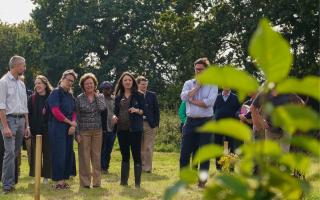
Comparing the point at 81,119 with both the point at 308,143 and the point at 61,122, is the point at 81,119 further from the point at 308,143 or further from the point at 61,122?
the point at 308,143

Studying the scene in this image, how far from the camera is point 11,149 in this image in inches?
330

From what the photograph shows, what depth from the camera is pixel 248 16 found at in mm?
27750

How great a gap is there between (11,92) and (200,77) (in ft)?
24.9

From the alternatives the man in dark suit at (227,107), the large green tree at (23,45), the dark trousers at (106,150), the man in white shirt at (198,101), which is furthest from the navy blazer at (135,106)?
the large green tree at (23,45)

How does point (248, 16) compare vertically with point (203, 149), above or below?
above

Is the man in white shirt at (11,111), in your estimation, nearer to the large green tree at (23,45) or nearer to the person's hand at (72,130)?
the person's hand at (72,130)

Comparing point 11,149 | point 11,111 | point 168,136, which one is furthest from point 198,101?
point 168,136

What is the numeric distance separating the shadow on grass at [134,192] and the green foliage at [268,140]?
296 inches

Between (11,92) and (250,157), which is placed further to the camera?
(11,92)

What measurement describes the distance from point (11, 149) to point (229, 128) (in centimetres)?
775

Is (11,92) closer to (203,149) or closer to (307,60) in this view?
(203,149)

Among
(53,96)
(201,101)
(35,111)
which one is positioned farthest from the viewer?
(35,111)

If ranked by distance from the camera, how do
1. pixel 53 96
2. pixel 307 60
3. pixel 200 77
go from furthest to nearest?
pixel 307 60
pixel 53 96
pixel 200 77

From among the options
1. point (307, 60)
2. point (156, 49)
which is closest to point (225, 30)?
point (307, 60)
